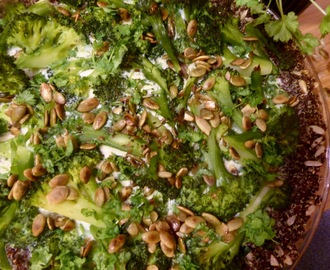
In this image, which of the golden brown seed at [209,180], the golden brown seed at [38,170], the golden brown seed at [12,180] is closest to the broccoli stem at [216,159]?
the golden brown seed at [209,180]

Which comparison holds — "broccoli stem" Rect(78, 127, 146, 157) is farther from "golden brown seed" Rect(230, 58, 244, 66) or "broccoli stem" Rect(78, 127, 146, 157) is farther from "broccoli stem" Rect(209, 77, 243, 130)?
"golden brown seed" Rect(230, 58, 244, 66)

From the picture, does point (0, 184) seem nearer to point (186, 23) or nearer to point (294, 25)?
point (186, 23)

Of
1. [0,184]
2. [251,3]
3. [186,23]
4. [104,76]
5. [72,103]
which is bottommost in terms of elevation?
[0,184]

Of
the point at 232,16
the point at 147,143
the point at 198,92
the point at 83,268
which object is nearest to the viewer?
the point at 83,268

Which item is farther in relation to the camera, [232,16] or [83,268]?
[232,16]

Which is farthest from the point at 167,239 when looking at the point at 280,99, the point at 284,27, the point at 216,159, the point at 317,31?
the point at 317,31

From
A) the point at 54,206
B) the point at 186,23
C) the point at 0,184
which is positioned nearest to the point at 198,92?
the point at 186,23

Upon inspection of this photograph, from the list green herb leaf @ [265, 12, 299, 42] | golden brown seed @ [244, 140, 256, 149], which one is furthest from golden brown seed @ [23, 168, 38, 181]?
green herb leaf @ [265, 12, 299, 42]
